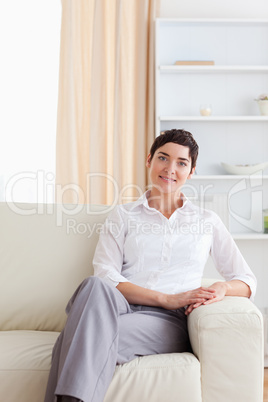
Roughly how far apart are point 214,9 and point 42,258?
7.22ft

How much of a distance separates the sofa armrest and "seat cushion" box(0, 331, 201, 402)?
0.16 ft

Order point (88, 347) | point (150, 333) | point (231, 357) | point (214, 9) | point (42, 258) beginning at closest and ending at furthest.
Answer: point (88, 347) → point (231, 357) → point (150, 333) → point (42, 258) → point (214, 9)

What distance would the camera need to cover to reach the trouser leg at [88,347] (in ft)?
4.64

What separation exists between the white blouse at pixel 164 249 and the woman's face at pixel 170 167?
0.10m

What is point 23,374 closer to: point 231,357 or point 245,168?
point 231,357

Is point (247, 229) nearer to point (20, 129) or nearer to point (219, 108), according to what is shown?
point (219, 108)

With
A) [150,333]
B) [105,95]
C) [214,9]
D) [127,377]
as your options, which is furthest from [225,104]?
[127,377]

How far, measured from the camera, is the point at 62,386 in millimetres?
1403

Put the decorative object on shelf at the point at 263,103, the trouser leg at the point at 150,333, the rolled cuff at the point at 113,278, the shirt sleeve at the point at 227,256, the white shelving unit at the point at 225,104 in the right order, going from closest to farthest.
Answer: the trouser leg at the point at 150,333, the rolled cuff at the point at 113,278, the shirt sleeve at the point at 227,256, the decorative object on shelf at the point at 263,103, the white shelving unit at the point at 225,104

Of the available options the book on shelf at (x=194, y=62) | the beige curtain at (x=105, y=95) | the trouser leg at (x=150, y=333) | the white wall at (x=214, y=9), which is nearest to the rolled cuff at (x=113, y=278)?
the trouser leg at (x=150, y=333)

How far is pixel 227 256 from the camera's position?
2061mm

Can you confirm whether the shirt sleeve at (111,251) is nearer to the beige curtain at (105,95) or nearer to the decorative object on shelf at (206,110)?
the beige curtain at (105,95)

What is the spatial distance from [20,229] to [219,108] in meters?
1.80

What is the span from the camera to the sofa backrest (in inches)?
82.2
